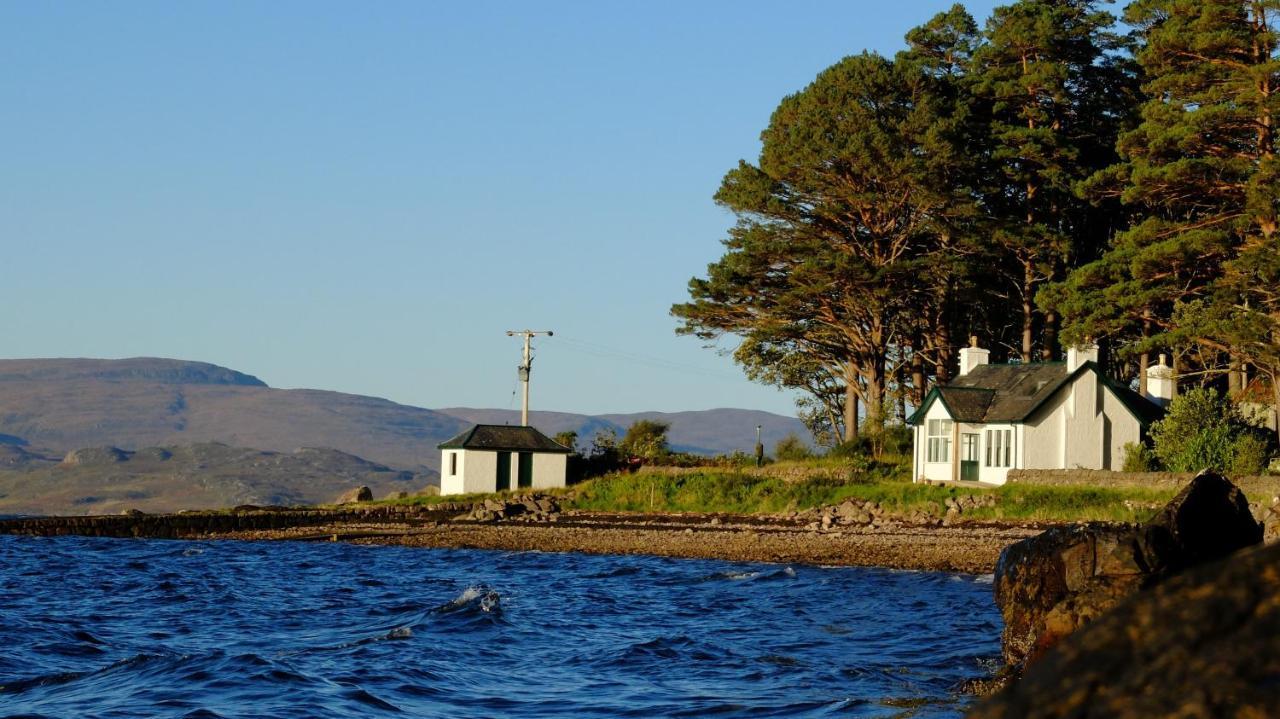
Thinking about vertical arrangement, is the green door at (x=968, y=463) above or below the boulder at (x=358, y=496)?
above

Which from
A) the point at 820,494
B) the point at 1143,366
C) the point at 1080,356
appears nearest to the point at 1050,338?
the point at 1143,366

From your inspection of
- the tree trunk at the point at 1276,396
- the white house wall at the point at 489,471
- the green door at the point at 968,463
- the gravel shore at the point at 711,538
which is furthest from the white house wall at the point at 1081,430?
the white house wall at the point at 489,471

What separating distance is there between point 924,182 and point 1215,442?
16.7 m

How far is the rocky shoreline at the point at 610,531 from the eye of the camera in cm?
3678

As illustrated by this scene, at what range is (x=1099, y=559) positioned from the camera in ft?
47.6

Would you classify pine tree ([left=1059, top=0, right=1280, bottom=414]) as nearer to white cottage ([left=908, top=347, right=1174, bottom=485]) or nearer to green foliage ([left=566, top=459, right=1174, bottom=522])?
white cottage ([left=908, top=347, right=1174, bottom=485])

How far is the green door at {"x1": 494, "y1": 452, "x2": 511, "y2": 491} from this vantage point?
61.8m

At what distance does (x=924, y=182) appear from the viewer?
57.0 m

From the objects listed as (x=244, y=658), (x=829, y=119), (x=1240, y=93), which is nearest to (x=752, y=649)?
(x=244, y=658)

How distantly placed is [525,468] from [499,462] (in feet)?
3.73

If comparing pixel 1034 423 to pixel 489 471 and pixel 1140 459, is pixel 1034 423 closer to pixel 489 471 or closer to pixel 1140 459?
pixel 1140 459

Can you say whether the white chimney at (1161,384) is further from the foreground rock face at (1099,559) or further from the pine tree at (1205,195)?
the foreground rock face at (1099,559)

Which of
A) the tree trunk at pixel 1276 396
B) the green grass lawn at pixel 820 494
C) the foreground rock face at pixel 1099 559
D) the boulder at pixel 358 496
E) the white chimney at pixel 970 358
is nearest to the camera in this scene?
the foreground rock face at pixel 1099 559

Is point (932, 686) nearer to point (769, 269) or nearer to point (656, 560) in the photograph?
point (656, 560)
